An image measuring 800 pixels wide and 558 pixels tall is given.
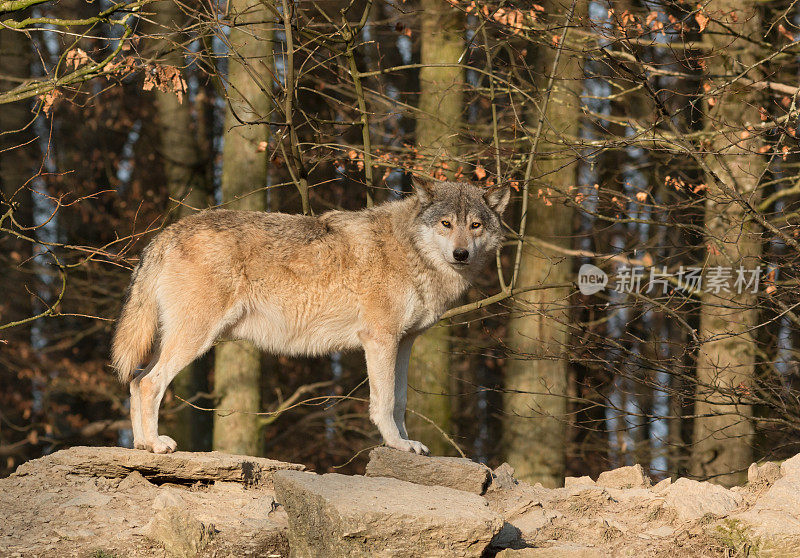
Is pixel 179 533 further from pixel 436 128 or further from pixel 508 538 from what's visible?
pixel 436 128

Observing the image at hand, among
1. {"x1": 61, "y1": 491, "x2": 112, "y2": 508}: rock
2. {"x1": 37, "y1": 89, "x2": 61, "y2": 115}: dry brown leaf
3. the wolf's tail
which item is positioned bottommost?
{"x1": 61, "y1": 491, "x2": 112, "y2": 508}: rock

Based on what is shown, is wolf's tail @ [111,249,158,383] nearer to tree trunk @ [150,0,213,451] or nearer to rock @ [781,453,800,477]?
tree trunk @ [150,0,213,451]

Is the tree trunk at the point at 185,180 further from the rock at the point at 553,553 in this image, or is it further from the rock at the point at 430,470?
the rock at the point at 553,553

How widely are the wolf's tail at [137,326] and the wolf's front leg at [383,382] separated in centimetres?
177

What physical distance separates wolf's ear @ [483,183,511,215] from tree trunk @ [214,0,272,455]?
342 cm

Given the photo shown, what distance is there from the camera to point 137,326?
707cm

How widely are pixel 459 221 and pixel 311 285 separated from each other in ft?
4.44

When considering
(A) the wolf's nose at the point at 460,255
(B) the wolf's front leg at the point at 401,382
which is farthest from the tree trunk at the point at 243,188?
(A) the wolf's nose at the point at 460,255

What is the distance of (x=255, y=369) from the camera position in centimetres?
1062

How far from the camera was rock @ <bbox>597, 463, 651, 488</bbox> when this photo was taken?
23.6 ft

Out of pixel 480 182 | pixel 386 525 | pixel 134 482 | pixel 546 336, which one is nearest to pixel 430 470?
pixel 386 525

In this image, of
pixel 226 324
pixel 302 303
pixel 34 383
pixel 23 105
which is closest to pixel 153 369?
pixel 226 324

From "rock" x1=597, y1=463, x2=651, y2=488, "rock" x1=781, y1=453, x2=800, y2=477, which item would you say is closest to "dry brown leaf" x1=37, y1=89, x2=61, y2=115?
"rock" x1=597, y1=463, x2=651, y2=488

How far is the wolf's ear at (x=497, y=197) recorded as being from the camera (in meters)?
7.58
